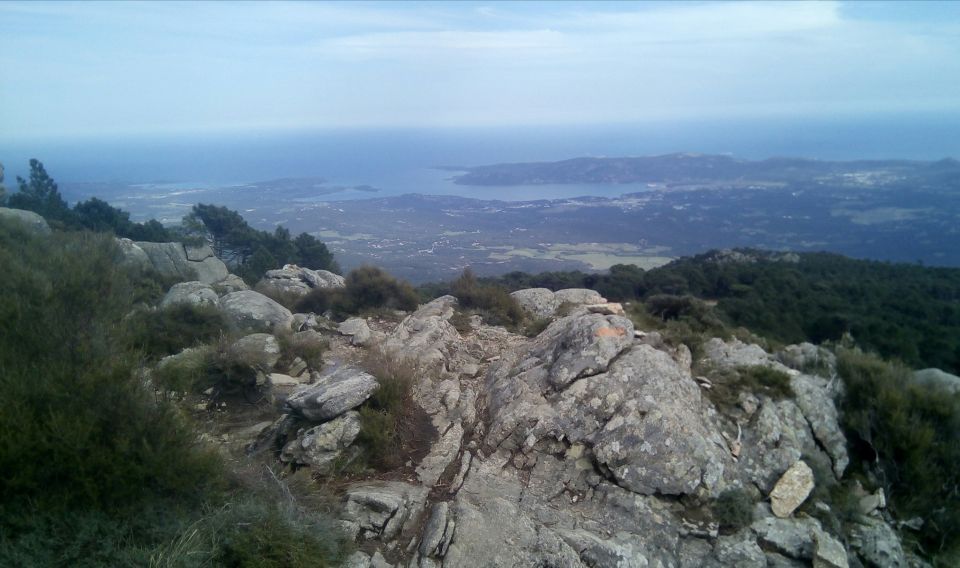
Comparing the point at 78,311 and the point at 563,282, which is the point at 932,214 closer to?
the point at 563,282

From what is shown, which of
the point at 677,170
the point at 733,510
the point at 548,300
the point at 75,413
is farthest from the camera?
the point at 677,170

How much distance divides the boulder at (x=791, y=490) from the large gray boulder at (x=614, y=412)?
67 centimetres

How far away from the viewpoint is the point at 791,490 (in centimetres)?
615

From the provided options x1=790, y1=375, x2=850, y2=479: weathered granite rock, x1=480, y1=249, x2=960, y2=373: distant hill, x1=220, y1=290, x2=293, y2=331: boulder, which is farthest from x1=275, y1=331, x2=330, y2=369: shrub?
x1=480, y1=249, x2=960, y2=373: distant hill

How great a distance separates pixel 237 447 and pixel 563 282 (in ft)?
61.9

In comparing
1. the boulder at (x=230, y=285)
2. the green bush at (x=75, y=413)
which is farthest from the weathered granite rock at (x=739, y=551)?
the boulder at (x=230, y=285)

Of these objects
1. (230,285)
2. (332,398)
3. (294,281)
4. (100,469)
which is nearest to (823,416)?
(332,398)

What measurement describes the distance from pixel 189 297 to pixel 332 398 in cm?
879

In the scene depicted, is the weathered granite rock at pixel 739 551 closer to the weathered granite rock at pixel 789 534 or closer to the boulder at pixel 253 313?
the weathered granite rock at pixel 789 534

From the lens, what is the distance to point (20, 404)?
409 centimetres

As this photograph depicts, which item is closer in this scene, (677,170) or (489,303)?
(489,303)

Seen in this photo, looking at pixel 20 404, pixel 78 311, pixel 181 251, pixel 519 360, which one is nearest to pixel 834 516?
pixel 519 360

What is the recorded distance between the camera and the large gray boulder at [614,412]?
20.3 feet

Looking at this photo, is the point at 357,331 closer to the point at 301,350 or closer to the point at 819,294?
the point at 301,350
